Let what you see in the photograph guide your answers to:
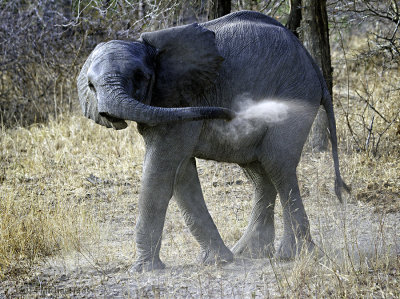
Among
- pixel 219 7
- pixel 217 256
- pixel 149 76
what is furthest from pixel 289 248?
pixel 219 7

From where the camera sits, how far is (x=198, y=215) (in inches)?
191

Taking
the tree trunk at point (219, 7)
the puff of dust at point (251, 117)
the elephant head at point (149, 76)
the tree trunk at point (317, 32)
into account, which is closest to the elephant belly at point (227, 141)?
the puff of dust at point (251, 117)

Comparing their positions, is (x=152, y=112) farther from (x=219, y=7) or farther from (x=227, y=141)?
(x=219, y=7)

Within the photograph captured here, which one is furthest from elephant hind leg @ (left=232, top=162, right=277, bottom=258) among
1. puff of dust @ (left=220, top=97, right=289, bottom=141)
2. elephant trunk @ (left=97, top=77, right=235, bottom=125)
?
elephant trunk @ (left=97, top=77, right=235, bottom=125)

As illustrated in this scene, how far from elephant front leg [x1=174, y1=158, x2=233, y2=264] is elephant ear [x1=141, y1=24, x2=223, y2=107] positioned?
1.87ft

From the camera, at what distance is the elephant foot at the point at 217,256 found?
492 centimetres

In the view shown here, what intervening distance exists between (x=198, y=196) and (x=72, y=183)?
327cm

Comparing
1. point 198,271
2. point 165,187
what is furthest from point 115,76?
point 198,271

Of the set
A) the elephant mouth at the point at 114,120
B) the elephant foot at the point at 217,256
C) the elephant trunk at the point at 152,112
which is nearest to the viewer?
the elephant trunk at the point at 152,112

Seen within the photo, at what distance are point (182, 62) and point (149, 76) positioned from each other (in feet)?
1.10

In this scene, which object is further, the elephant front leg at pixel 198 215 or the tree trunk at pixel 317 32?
the tree trunk at pixel 317 32

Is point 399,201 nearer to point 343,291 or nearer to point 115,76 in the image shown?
point 343,291

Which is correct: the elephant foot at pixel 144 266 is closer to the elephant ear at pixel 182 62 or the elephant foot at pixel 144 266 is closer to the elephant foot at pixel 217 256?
the elephant foot at pixel 217 256

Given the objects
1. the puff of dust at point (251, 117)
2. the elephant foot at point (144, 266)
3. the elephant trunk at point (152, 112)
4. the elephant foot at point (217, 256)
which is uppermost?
the puff of dust at point (251, 117)
